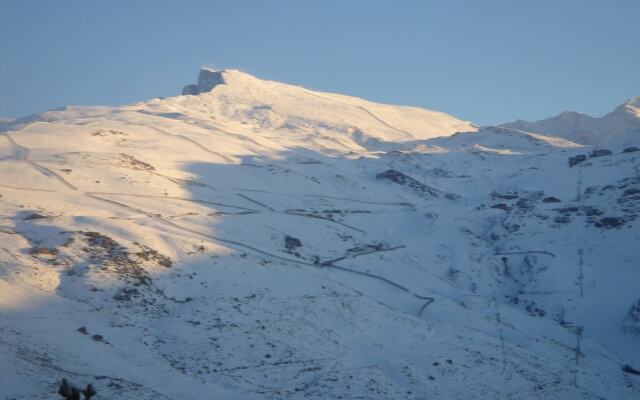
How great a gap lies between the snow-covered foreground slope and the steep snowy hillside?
27.3 m

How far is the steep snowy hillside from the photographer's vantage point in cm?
7631

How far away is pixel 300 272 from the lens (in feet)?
87.0

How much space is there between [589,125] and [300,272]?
215ft

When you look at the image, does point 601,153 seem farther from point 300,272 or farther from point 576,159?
point 300,272

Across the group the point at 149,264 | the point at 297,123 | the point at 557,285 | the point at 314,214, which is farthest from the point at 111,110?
the point at 557,285

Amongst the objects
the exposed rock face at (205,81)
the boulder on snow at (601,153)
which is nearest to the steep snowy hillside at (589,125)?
the boulder on snow at (601,153)

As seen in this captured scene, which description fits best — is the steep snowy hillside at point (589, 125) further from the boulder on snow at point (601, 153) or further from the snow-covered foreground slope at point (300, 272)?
the snow-covered foreground slope at point (300, 272)

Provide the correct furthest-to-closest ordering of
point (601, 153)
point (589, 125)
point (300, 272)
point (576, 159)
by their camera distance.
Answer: point (589, 125), point (601, 153), point (576, 159), point (300, 272)

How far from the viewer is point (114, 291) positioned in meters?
21.3

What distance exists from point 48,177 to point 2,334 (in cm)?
1729

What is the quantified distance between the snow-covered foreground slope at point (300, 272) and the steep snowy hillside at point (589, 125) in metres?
27.3

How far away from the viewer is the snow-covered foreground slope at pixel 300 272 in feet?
61.0

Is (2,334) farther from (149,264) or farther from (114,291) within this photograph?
(149,264)

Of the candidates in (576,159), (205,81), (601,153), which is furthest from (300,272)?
(205,81)
